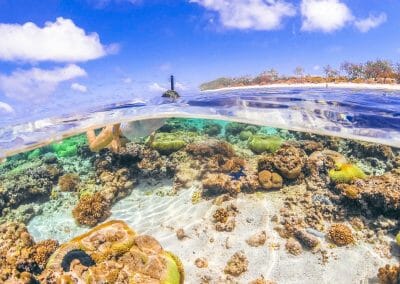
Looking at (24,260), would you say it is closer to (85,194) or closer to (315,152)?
(85,194)

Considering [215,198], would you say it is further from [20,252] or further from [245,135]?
[245,135]

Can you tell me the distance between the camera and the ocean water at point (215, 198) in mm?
6914

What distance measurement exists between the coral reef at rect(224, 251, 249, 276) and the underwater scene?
0.03 m

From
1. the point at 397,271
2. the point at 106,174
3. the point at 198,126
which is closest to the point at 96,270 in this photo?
the point at 106,174

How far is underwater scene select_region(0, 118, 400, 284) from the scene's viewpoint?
6797mm

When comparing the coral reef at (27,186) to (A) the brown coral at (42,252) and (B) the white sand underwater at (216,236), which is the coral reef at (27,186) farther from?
(A) the brown coral at (42,252)

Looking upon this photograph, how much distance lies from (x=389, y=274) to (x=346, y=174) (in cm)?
338

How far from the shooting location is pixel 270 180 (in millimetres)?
9664

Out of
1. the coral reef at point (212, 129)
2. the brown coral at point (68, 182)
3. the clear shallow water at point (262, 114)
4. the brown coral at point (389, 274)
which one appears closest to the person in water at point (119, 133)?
the clear shallow water at point (262, 114)

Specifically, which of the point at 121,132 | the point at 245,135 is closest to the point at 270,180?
the point at 245,135

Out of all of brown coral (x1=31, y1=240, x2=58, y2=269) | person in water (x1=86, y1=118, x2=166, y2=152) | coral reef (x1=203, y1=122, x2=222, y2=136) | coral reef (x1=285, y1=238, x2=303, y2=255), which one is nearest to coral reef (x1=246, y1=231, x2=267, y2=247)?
coral reef (x1=285, y1=238, x2=303, y2=255)

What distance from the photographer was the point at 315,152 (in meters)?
11.0

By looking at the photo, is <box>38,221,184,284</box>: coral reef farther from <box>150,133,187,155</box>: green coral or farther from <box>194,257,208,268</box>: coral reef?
<box>150,133,187,155</box>: green coral

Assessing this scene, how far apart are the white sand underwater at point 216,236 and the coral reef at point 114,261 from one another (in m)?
1.06
